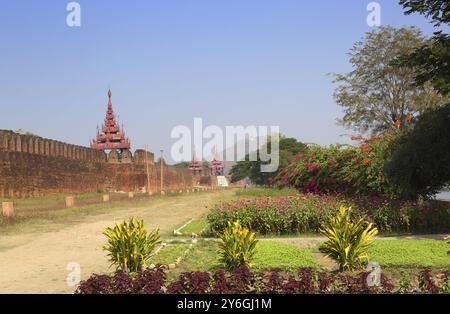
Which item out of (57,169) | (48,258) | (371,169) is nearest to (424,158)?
(371,169)

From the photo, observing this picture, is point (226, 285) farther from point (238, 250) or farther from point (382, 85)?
point (382, 85)

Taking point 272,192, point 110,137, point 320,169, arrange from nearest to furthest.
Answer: point 320,169 < point 272,192 < point 110,137

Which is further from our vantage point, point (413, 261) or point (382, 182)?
point (382, 182)

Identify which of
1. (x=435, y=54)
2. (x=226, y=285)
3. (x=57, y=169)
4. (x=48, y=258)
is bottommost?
(x=48, y=258)

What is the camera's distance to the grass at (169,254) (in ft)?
26.6

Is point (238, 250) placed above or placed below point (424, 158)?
below

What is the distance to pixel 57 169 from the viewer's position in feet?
96.1

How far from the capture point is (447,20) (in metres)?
12.1

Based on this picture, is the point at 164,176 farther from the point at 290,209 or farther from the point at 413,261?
the point at 413,261

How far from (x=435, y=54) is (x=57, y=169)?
946 inches

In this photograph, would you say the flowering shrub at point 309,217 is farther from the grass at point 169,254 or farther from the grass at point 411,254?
the grass at point 411,254

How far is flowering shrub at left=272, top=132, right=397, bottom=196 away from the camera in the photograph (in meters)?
14.5
